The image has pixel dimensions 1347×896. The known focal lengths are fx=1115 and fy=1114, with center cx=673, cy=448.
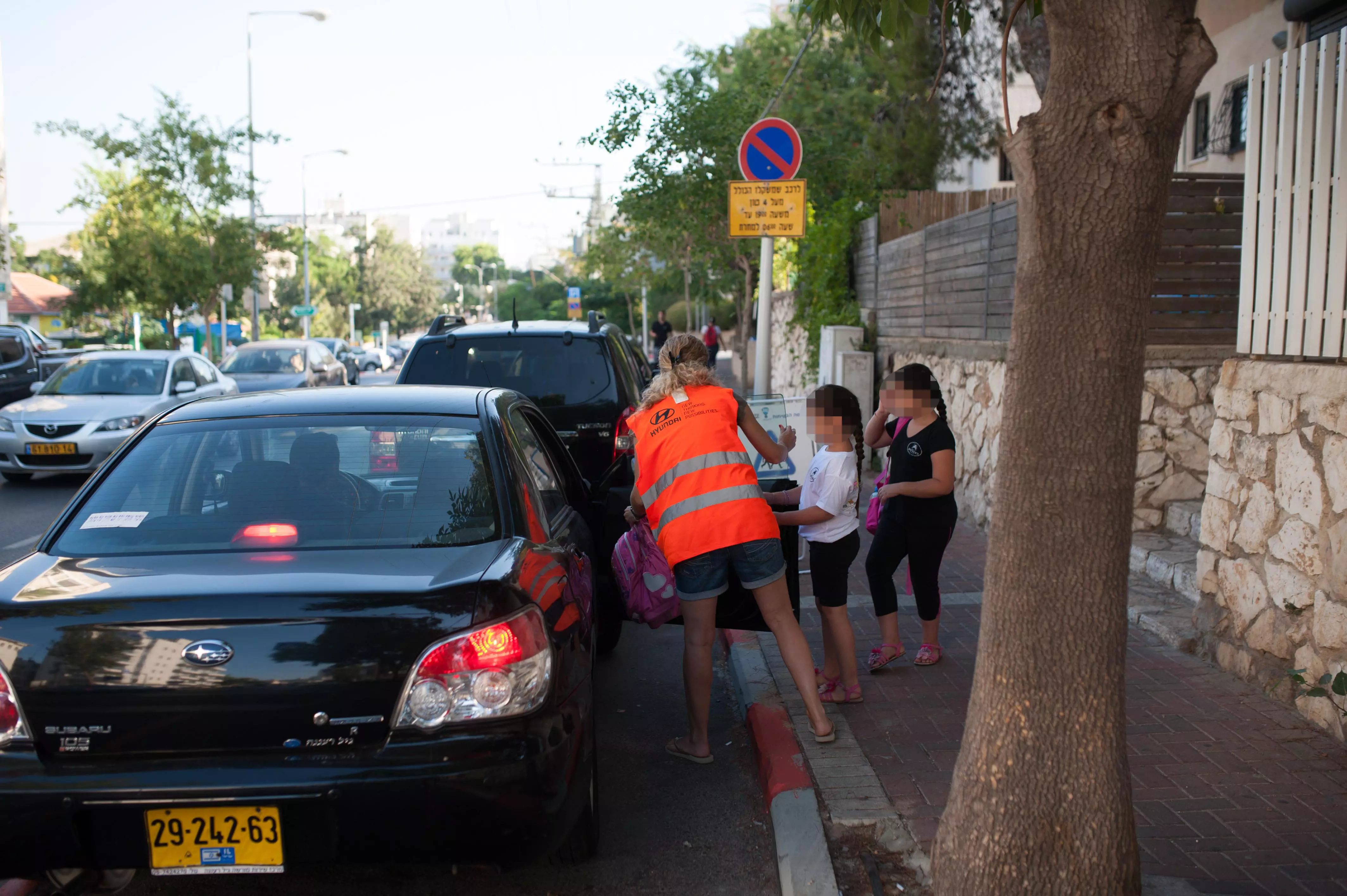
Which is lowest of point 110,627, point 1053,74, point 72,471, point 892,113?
point 72,471

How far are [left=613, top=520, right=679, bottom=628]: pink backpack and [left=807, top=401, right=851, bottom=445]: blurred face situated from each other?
0.87 meters

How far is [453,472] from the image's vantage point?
3.73 metres

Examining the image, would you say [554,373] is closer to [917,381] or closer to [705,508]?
[917,381]

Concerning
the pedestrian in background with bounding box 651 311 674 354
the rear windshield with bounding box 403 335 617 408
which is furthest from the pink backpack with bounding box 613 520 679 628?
the pedestrian in background with bounding box 651 311 674 354

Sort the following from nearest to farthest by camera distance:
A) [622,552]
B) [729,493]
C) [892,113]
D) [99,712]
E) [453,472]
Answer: [99,712], [453,472], [729,493], [622,552], [892,113]

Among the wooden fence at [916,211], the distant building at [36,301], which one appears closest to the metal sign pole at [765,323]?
the wooden fence at [916,211]

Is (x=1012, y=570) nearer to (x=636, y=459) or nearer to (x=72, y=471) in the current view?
(x=636, y=459)

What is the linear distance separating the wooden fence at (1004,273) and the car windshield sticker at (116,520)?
3997 mm

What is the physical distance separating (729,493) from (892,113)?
51.1ft

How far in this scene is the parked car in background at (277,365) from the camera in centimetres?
1866

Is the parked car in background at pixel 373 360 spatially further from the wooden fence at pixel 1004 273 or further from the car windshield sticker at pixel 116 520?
the car windshield sticker at pixel 116 520

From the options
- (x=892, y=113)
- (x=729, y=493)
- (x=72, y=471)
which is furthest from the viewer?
(x=892, y=113)

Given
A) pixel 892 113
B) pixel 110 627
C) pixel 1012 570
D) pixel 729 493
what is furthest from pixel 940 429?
pixel 892 113

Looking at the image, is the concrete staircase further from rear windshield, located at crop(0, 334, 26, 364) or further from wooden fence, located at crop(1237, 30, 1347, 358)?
rear windshield, located at crop(0, 334, 26, 364)
